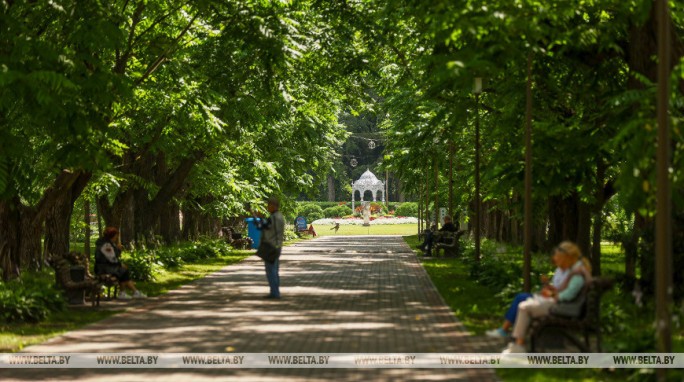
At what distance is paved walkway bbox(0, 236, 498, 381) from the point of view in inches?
440

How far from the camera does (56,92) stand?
15.0 meters

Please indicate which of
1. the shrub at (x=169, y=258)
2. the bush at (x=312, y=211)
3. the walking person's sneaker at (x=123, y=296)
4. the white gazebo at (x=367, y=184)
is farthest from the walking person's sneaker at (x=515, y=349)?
the white gazebo at (x=367, y=184)

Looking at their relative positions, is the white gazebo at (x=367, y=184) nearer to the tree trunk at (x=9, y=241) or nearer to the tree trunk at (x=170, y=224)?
the tree trunk at (x=170, y=224)

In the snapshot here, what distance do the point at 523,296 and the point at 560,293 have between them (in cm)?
111

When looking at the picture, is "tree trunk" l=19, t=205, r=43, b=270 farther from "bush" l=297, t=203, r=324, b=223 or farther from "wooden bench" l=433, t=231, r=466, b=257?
"bush" l=297, t=203, r=324, b=223

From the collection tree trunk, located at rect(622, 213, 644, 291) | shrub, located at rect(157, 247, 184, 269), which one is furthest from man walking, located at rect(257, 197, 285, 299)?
shrub, located at rect(157, 247, 184, 269)

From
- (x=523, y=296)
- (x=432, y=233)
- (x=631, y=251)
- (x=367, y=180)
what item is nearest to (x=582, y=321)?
(x=523, y=296)

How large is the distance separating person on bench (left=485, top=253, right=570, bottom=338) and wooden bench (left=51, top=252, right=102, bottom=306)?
675 centimetres

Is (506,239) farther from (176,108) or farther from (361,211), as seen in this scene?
(361,211)

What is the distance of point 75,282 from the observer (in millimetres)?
18891

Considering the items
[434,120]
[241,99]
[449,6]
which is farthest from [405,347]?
[241,99]

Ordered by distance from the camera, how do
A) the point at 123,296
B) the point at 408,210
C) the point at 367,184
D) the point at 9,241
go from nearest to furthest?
the point at 123,296
the point at 9,241
the point at 408,210
the point at 367,184

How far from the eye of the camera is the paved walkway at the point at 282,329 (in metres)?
11.2

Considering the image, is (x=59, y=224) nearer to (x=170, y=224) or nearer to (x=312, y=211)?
(x=170, y=224)
